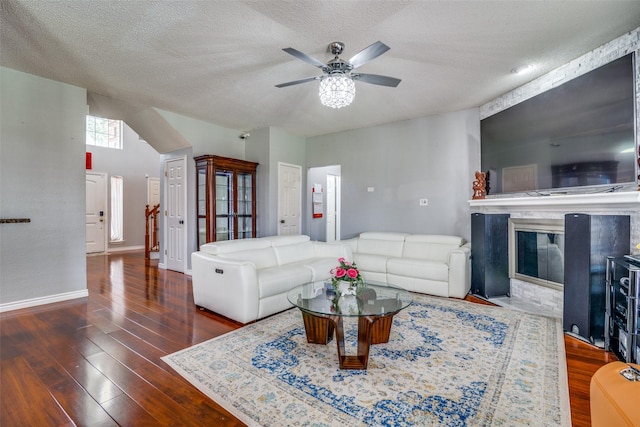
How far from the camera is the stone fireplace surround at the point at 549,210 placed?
7.91ft

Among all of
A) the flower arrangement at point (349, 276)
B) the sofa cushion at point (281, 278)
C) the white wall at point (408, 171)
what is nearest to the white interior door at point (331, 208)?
the white wall at point (408, 171)

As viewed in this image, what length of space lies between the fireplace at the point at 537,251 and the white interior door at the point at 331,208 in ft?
13.5

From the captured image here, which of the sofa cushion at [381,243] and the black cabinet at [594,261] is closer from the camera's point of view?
the black cabinet at [594,261]

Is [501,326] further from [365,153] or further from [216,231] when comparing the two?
[216,231]

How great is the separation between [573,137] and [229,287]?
3666 millimetres

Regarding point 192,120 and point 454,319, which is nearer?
point 454,319

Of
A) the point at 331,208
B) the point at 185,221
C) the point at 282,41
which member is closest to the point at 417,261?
the point at 282,41

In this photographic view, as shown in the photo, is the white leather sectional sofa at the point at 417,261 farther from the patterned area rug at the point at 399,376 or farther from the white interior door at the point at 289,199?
the white interior door at the point at 289,199

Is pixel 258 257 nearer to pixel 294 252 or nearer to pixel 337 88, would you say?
pixel 294 252

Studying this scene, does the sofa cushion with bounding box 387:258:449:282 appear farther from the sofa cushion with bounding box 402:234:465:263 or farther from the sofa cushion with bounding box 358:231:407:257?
the sofa cushion with bounding box 358:231:407:257

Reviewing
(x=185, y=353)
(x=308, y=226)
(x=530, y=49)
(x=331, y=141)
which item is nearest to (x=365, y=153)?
(x=331, y=141)

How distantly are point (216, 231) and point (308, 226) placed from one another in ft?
6.92

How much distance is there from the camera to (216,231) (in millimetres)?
4984

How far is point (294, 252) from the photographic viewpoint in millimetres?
3959
